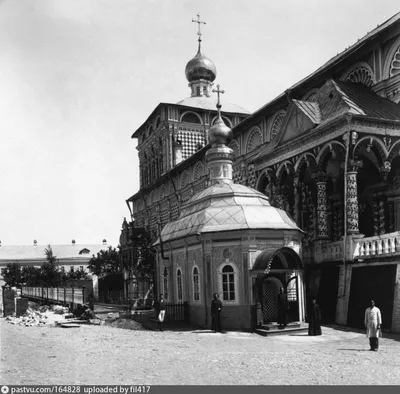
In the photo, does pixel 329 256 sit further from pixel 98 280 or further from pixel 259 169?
pixel 98 280

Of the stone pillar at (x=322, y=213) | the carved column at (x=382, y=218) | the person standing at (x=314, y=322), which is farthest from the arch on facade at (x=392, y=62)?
the person standing at (x=314, y=322)

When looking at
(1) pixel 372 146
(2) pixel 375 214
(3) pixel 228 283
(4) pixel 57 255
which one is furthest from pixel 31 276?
(1) pixel 372 146

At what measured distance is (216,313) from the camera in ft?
54.4

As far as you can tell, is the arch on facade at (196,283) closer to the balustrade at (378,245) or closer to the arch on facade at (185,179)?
the balustrade at (378,245)

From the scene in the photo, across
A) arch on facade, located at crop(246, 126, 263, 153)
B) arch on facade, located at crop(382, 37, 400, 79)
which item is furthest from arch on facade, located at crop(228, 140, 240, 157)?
arch on facade, located at crop(382, 37, 400, 79)

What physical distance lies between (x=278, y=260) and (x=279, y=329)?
2294 millimetres

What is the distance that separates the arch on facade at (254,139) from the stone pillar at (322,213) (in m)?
10.6

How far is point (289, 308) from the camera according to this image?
56.9ft

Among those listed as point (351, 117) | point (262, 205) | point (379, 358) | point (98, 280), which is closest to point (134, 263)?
point (98, 280)

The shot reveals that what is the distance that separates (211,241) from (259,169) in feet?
22.8

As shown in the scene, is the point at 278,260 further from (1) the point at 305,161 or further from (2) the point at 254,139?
(2) the point at 254,139

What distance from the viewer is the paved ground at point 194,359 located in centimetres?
948

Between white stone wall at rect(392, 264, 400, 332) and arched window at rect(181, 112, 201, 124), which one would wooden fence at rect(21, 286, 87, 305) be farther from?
arched window at rect(181, 112, 201, 124)

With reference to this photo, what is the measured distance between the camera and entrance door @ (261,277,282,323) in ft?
57.1
